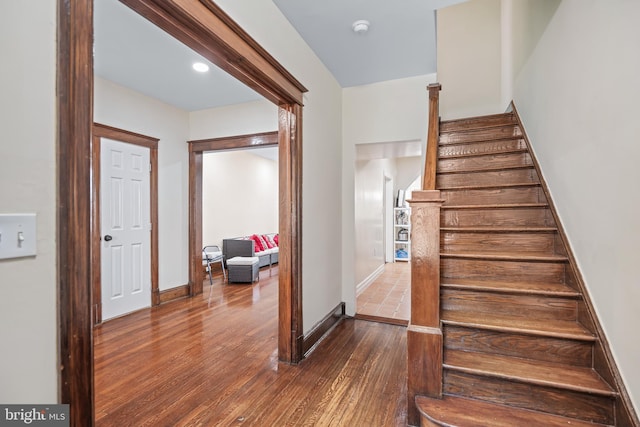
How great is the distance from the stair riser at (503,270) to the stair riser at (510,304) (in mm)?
189

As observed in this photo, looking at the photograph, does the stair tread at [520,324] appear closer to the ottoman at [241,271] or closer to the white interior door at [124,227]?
the white interior door at [124,227]

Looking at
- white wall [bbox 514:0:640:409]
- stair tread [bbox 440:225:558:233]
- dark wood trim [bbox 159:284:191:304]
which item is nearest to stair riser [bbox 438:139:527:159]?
white wall [bbox 514:0:640:409]

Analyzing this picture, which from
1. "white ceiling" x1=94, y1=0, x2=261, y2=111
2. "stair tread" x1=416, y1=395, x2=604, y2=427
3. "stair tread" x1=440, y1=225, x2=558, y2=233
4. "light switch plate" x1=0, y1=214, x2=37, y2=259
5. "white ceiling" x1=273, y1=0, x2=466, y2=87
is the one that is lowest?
A: "stair tread" x1=416, y1=395, x2=604, y2=427

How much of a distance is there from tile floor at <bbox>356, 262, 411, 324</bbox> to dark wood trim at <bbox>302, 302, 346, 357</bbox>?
9.9 inches

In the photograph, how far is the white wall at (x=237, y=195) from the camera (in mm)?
5926

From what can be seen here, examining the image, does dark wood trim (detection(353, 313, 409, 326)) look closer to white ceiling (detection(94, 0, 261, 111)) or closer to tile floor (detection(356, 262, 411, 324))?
tile floor (detection(356, 262, 411, 324))

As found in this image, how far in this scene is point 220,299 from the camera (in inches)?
165

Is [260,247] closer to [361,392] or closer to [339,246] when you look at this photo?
[339,246]

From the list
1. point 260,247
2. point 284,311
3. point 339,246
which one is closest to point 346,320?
point 339,246

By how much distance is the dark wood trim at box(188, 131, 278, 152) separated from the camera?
395 centimetres

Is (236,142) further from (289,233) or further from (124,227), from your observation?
(289,233)

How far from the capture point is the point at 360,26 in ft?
7.95

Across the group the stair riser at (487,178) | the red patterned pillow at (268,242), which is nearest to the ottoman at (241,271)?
the red patterned pillow at (268,242)

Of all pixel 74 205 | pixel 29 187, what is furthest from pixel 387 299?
pixel 29 187
